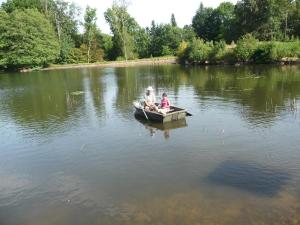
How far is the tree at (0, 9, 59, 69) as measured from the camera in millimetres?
79625

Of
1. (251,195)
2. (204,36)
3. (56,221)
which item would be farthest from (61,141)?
(204,36)

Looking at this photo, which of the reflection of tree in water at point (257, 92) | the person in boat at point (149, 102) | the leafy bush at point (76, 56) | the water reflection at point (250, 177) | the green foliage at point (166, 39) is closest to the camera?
the water reflection at point (250, 177)

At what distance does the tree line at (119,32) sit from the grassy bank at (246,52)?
1.17 ft

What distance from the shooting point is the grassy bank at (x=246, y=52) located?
2532 inches

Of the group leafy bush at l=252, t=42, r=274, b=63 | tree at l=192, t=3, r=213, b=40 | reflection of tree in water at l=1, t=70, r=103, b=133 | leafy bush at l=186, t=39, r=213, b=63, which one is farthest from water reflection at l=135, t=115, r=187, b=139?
tree at l=192, t=3, r=213, b=40

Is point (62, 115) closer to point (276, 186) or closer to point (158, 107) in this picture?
point (158, 107)

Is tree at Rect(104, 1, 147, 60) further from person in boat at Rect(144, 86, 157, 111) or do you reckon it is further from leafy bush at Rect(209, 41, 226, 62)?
person in boat at Rect(144, 86, 157, 111)

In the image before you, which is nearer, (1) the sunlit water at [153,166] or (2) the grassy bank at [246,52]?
(1) the sunlit water at [153,166]

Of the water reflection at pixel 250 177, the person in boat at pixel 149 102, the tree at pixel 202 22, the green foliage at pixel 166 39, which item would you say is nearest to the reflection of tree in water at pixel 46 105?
the person in boat at pixel 149 102

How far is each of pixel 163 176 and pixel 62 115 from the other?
49.3ft

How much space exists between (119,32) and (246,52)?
4614 centimetres

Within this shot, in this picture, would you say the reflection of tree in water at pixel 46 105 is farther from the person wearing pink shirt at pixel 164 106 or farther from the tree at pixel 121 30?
the tree at pixel 121 30

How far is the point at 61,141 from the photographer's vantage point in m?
20.6

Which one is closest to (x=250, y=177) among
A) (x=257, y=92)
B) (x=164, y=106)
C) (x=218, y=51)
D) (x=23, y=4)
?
(x=164, y=106)
